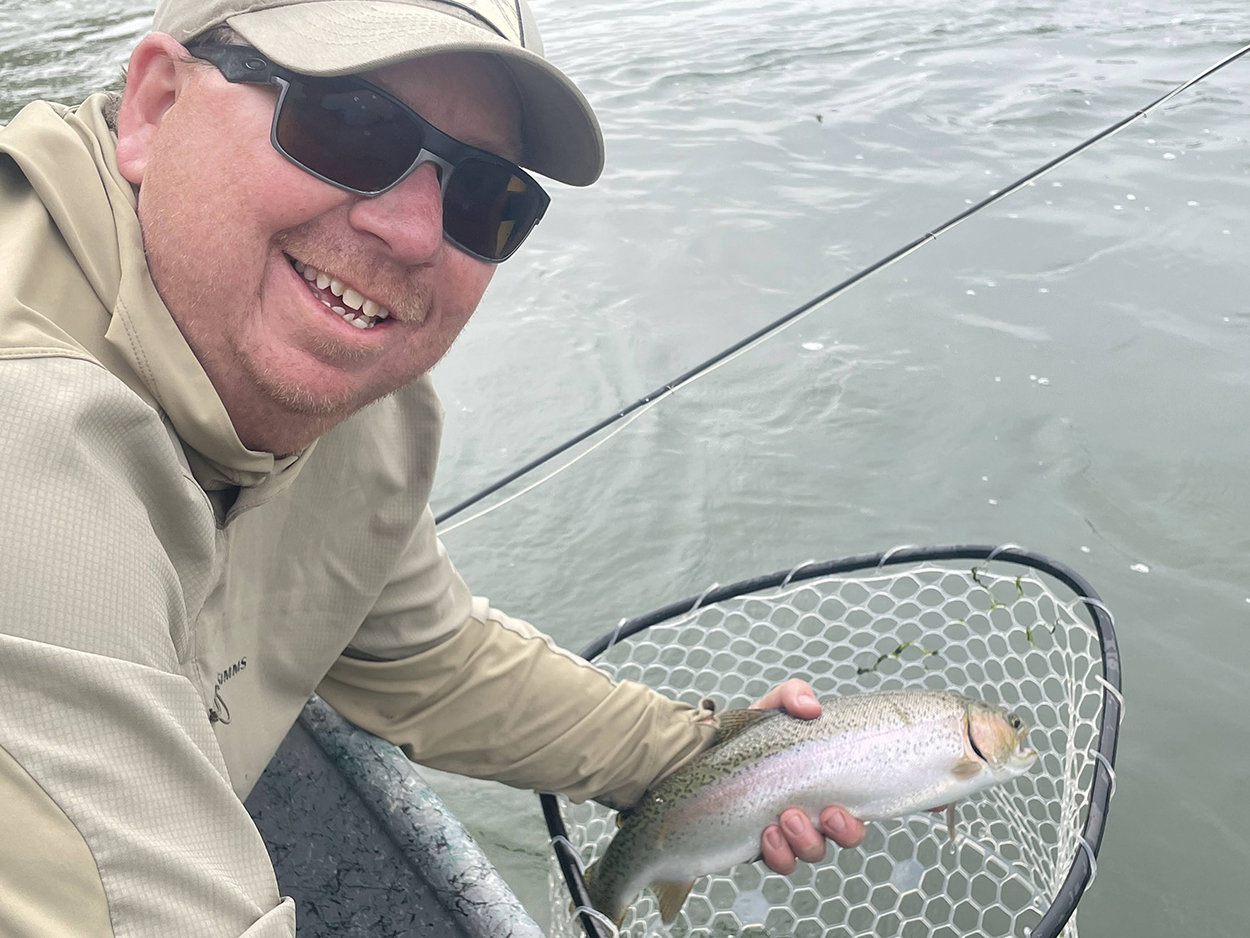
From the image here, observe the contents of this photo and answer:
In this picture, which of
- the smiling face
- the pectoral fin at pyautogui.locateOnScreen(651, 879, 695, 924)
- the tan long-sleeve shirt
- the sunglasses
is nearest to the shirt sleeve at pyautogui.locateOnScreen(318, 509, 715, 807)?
the tan long-sleeve shirt

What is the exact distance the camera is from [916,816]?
285 centimetres

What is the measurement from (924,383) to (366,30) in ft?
15.2

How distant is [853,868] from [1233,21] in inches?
422

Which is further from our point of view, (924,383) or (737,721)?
(924,383)

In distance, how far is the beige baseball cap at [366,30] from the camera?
1549mm

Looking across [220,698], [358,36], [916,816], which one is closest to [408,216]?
[358,36]

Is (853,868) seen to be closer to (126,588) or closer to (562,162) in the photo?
(562,162)

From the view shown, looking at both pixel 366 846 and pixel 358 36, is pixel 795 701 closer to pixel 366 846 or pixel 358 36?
pixel 366 846

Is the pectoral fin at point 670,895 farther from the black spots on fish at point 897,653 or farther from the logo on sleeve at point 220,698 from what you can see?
the logo on sleeve at point 220,698

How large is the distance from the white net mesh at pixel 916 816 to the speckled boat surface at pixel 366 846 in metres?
0.29

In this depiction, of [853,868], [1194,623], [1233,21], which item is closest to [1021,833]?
[853,868]

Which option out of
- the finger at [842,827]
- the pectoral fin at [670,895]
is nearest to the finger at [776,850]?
the finger at [842,827]

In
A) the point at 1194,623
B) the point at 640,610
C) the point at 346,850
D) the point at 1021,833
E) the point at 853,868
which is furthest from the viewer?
the point at 640,610

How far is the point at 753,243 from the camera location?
736 centimetres
